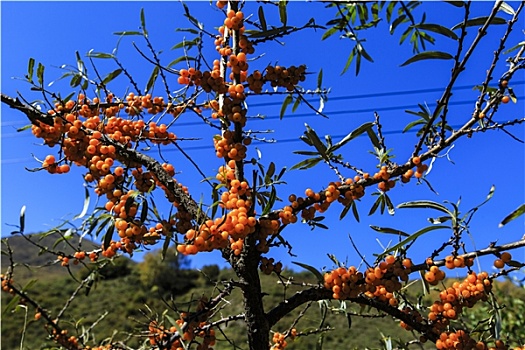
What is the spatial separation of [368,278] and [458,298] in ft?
0.67

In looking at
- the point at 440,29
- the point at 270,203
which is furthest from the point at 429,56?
the point at 270,203

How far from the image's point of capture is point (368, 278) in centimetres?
98

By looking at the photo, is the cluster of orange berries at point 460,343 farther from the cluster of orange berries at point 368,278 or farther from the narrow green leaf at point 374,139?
the narrow green leaf at point 374,139

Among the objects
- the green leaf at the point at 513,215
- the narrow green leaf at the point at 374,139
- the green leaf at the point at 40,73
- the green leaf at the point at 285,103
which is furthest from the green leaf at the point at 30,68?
the green leaf at the point at 513,215

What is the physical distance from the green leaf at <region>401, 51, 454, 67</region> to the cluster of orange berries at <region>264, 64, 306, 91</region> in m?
0.34

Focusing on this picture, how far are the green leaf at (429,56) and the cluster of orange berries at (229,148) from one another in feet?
1.37

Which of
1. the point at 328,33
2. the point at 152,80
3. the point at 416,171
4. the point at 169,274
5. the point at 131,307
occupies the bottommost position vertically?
the point at 416,171

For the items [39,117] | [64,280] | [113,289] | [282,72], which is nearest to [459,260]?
[282,72]

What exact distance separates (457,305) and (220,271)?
54.9 ft

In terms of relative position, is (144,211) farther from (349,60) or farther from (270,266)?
(349,60)

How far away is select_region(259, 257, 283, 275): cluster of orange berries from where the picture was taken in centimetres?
106

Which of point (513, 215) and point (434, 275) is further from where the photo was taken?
point (434, 275)

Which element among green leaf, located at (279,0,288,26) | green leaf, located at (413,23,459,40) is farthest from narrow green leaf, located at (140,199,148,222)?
green leaf, located at (413,23,459,40)

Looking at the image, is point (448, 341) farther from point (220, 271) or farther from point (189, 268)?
point (189, 268)
